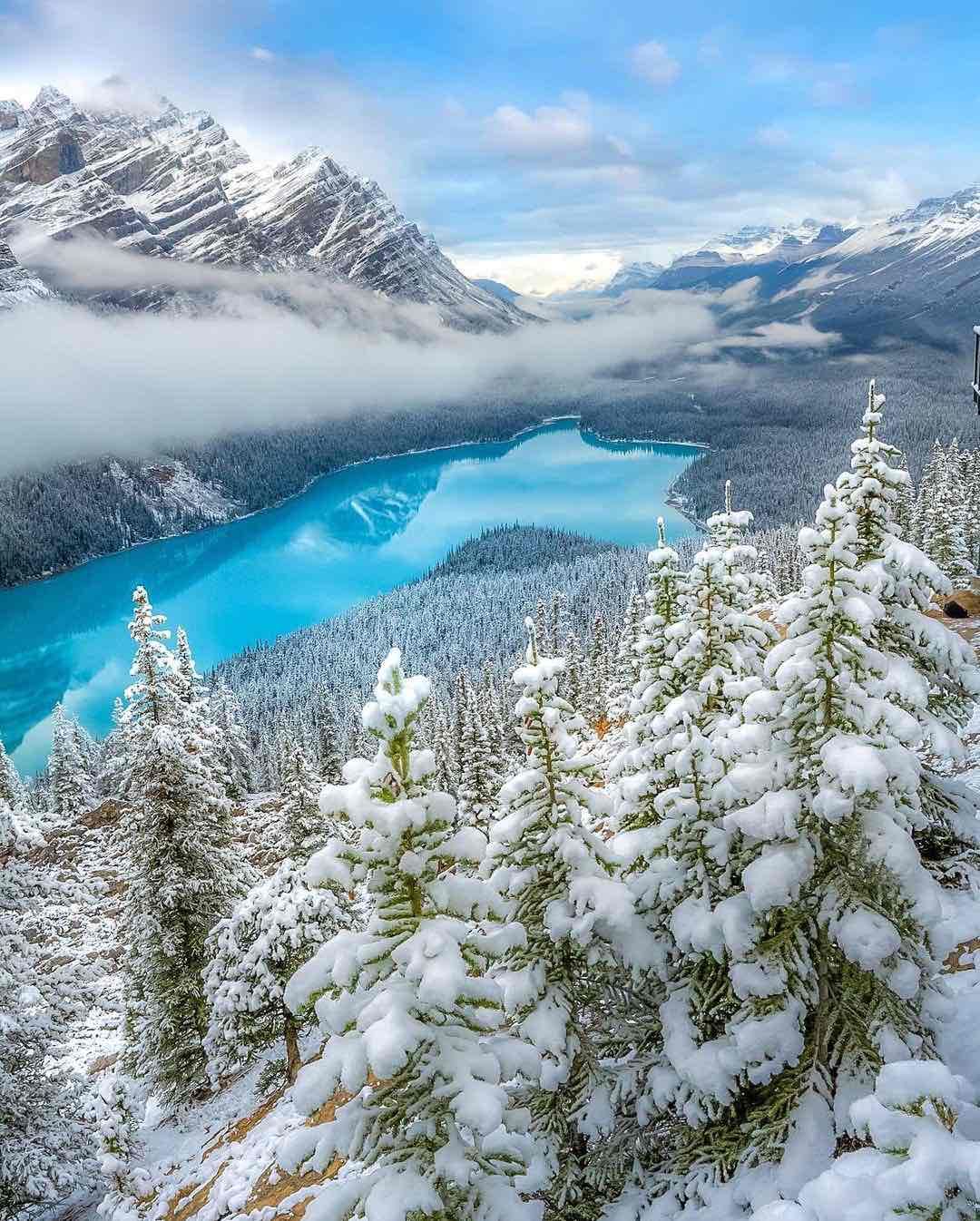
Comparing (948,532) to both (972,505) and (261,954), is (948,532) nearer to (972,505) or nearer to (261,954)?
(972,505)

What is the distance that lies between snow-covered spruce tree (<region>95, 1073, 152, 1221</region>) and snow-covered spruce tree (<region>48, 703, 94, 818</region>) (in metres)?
64.9

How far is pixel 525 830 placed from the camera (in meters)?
10.1

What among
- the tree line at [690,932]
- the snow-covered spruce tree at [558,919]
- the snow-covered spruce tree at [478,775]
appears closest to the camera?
the tree line at [690,932]

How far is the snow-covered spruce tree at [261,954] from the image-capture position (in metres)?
18.6

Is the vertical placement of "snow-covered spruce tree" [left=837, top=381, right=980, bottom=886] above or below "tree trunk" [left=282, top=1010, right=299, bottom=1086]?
above

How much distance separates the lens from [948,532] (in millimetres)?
48719

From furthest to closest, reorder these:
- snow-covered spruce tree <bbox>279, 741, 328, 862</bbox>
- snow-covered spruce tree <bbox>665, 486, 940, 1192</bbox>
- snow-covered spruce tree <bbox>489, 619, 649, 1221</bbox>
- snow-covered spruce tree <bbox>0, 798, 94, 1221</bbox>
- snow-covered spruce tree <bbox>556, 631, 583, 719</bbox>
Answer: snow-covered spruce tree <bbox>556, 631, 583, 719</bbox> → snow-covered spruce tree <bbox>279, 741, 328, 862</bbox> → snow-covered spruce tree <bbox>0, 798, 94, 1221</bbox> → snow-covered spruce tree <bbox>489, 619, 649, 1221</bbox> → snow-covered spruce tree <bbox>665, 486, 940, 1192</bbox>

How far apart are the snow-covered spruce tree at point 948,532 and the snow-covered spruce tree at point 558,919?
47.5 metres

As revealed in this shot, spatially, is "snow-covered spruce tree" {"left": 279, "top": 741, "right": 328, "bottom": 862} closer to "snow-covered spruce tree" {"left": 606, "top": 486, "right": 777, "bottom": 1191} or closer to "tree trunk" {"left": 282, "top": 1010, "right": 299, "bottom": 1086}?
"tree trunk" {"left": 282, "top": 1010, "right": 299, "bottom": 1086}

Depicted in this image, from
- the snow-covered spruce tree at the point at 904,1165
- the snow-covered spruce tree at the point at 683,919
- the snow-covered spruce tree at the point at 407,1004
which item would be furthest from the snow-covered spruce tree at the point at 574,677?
the snow-covered spruce tree at the point at 904,1165

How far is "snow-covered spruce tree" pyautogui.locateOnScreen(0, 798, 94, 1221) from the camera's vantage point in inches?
588

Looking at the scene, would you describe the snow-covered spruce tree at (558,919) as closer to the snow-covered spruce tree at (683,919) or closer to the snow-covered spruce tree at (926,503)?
the snow-covered spruce tree at (683,919)

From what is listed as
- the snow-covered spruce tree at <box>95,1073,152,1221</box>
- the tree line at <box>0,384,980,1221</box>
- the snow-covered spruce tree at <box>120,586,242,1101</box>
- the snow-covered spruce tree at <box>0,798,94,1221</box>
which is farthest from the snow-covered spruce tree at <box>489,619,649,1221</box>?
the snow-covered spruce tree at <box>120,586,242,1101</box>

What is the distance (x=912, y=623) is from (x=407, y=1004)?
7729 millimetres
